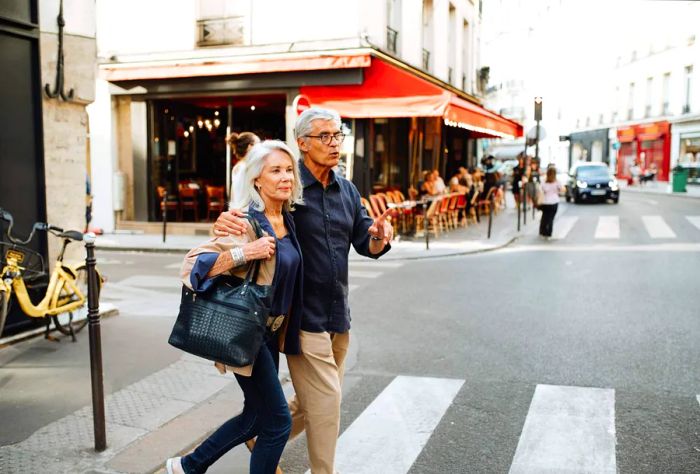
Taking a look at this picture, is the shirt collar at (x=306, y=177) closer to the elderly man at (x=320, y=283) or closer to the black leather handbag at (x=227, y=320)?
the elderly man at (x=320, y=283)

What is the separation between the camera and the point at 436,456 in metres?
3.99

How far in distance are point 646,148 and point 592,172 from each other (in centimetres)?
2178

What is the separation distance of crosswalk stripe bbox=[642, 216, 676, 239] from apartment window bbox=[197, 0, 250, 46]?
404 inches

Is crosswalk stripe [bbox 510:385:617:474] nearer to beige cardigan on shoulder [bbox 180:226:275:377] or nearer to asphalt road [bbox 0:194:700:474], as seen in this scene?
asphalt road [bbox 0:194:700:474]

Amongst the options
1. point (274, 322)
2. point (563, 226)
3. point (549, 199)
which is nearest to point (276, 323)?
point (274, 322)

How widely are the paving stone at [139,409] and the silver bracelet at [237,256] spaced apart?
1.91 meters

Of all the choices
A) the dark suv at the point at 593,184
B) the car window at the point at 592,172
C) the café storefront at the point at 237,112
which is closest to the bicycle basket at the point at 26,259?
the café storefront at the point at 237,112

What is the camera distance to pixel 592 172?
92.9ft

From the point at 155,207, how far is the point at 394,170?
254 inches

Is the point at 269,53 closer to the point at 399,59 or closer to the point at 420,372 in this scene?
the point at 399,59

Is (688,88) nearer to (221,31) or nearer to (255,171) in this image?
(221,31)

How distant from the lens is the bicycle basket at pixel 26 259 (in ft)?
18.9

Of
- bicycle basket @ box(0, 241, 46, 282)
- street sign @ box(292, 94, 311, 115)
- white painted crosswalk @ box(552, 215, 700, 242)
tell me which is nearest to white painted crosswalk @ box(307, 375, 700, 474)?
bicycle basket @ box(0, 241, 46, 282)

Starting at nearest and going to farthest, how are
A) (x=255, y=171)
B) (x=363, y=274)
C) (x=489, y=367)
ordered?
(x=255, y=171), (x=489, y=367), (x=363, y=274)
